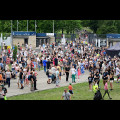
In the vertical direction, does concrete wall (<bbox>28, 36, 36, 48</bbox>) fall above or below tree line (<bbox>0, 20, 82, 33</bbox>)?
below

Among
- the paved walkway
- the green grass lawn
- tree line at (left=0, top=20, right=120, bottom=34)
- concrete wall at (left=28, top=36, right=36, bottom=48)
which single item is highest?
tree line at (left=0, top=20, right=120, bottom=34)

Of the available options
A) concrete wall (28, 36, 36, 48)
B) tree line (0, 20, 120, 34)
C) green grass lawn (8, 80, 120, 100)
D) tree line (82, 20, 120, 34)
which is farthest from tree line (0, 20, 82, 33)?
green grass lawn (8, 80, 120, 100)

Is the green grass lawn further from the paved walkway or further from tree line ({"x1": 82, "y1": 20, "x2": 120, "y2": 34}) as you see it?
tree line ({"x1": 82, "y1": 20, "x2": 120, "y2": 34})

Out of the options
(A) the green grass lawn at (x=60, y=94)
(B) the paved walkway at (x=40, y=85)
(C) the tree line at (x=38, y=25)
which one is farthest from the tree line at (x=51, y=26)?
(A) the green grass lawn at (x=60, y=94)

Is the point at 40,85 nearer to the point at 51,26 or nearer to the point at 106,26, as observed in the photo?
the point at 51,26

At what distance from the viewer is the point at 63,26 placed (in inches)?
2899

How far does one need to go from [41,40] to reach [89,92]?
→ 1372 inches

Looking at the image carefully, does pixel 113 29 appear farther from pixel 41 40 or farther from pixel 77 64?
pixel 77 64

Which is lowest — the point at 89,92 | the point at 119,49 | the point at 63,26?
the point at 89,92

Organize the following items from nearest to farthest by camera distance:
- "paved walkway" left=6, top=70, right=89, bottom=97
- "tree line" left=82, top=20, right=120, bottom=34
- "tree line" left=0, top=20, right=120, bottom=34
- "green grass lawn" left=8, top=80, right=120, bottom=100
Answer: "green grass lawn" left=8, top=80, right=120, bottom=100
"paved walkway" left=6, top=70, right=89, bottom=97
"tree line" left=0, top=20, right=120, bottom=34
"tree line" left=82, top=20, right=120, bottom=34

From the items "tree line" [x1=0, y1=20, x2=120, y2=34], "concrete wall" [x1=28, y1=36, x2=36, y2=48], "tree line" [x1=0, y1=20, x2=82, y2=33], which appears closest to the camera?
"concrete wall" [x1=28, y1=36, x2=36, y2=48]

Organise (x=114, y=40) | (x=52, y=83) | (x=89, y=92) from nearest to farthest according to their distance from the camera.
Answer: (x=89, y=92), (x=52, y=83), (x=114, y=40)

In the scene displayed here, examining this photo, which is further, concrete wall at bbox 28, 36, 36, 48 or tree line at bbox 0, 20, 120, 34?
tree line at bbox 0, 20, 120, 34
